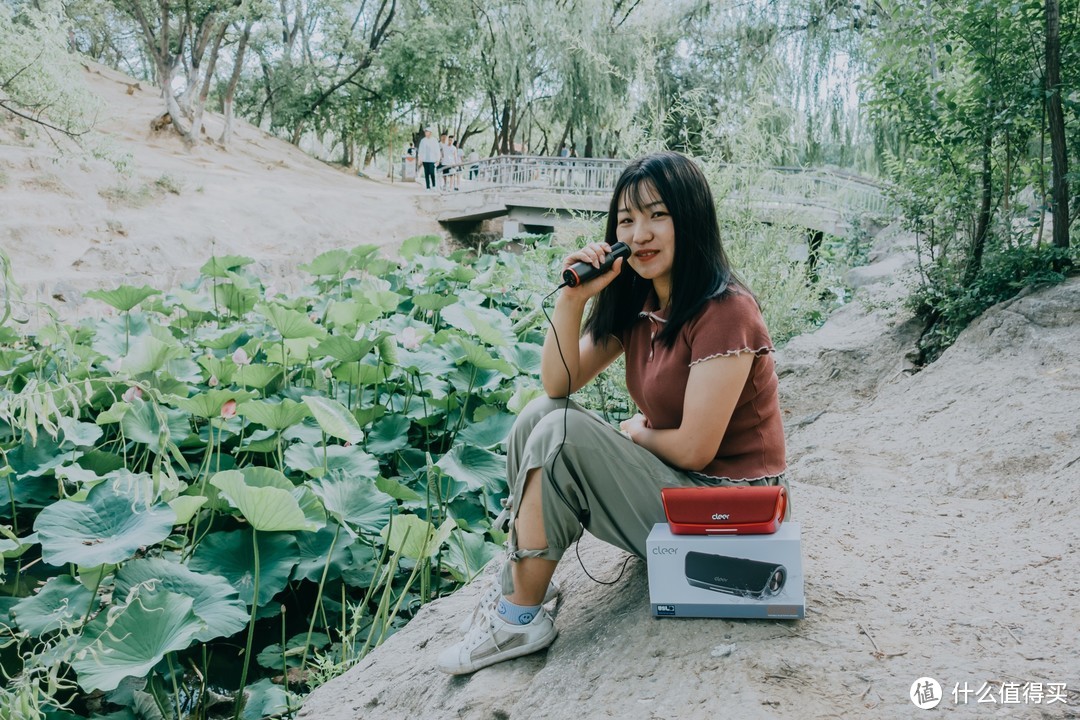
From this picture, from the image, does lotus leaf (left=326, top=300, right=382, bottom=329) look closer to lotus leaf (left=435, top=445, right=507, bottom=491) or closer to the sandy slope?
lotus leaf (left=435, top=445, right=507, bottom=491)

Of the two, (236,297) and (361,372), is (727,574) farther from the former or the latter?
(236,297)

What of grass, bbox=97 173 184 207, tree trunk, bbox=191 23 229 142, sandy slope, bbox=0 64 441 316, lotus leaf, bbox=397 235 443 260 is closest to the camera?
lotus leaf, bbox=397 235 443 260

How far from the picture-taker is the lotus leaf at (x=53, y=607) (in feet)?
6.50

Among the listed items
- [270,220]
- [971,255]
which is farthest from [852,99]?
[270,220]

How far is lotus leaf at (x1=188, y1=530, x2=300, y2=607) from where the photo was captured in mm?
2210

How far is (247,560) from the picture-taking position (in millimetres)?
2285

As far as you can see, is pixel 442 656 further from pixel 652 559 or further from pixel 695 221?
pixel 695 221

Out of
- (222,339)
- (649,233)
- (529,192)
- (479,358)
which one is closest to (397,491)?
(479,358)

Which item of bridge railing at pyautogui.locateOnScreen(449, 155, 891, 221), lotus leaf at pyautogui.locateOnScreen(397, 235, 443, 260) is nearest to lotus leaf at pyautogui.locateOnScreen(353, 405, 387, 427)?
bridge railing at pyautogui.locateOnScreen(449, 155, 891, 221)

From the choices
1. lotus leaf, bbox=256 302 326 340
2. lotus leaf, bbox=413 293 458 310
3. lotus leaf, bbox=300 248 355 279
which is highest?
lotus leaf, bbox=300 248 355 279

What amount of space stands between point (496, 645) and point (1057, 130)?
126 inches

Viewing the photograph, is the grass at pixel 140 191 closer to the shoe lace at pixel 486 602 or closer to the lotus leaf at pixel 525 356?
the lotus leaf at pixel 525 356

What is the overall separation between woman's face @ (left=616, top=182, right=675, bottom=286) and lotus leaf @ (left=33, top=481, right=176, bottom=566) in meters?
1.22

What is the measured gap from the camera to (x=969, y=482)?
2506 mm
